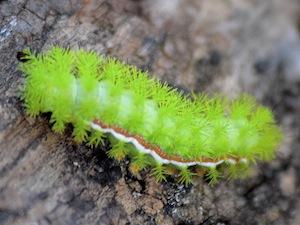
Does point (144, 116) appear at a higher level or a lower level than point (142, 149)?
higher

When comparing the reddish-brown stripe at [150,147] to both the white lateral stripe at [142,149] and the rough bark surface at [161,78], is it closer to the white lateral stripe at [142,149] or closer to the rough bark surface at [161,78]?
the white lateral stripe at [142,149]

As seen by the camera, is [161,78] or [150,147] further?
[161,78]

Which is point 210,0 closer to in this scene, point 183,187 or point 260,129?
point 260,129

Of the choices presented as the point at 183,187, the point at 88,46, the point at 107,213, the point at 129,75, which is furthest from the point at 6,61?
the point at 183,187

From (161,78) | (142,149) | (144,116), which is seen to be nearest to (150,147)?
(142,149)

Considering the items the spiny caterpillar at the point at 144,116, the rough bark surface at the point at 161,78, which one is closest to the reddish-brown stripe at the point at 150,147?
the spiny caterpillar at the point at 144,116

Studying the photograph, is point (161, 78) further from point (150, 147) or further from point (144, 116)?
point (150, 147)

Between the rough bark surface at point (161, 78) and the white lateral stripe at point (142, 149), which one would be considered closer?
the rough bark surface at point (161, 78)
